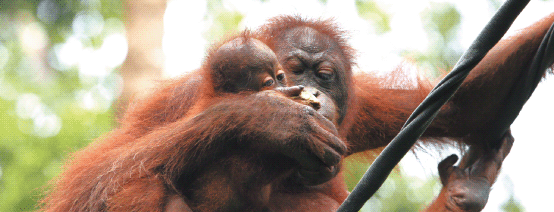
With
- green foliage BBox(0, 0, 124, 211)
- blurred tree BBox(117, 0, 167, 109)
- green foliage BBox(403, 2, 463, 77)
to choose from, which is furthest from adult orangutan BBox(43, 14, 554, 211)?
green foliage BBox(403, 2, 463, 77)

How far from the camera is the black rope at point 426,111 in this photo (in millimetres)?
1463

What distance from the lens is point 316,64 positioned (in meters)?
2.38

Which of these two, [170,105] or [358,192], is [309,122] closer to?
[358,192]

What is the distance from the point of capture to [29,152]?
7297 millimetres

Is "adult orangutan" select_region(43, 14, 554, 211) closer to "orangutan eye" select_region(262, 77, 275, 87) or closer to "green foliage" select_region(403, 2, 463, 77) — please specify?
"orangutan eye" select_region(262, 77, 275, 87)

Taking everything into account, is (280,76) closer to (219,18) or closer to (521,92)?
(521,92)

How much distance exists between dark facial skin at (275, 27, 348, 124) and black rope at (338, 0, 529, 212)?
0.77 metres

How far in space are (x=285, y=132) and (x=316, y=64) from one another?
644 millimetres

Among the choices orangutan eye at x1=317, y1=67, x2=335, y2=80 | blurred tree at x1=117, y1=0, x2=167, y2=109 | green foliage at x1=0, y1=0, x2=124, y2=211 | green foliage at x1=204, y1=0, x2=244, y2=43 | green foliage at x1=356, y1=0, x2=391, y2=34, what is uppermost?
orangutan eye at x1=317, y1=67, x2=335, y2=80

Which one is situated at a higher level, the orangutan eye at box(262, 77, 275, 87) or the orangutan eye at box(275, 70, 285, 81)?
the orangutan eye at box(275, 70, 285, 81)

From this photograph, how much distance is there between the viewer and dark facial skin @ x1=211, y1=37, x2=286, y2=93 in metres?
2.03

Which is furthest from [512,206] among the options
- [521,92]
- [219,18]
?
[521,92]

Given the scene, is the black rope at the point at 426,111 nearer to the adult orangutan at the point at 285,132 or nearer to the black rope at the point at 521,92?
the adult orangutan at the point at 285,132

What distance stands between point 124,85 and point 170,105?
4447 millimetres
